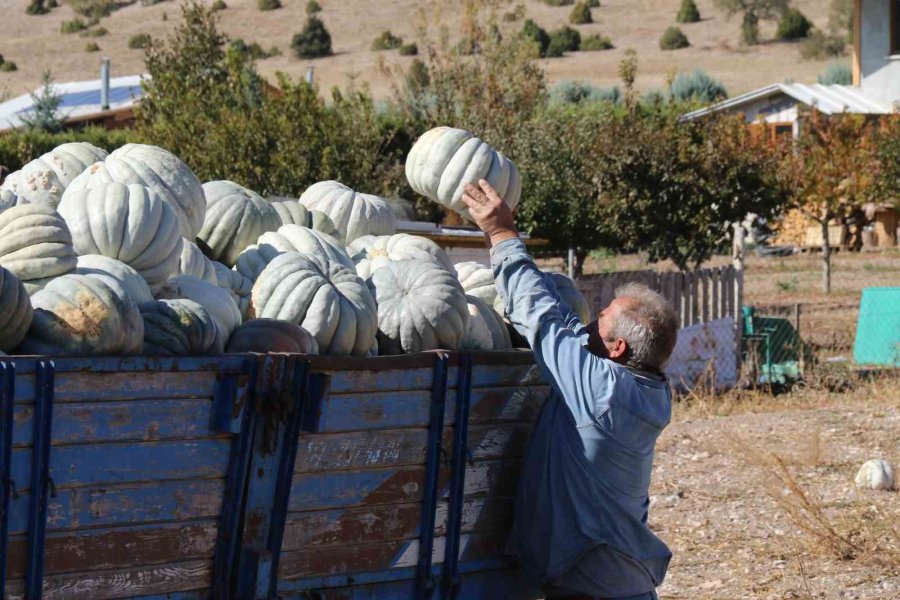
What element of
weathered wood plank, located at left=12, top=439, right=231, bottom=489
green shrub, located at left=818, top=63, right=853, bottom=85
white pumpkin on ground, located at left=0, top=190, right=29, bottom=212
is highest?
green shrub, located at left=818, top=63, right=853, bottom=85

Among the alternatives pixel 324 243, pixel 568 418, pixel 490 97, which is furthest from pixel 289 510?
pixel 490 97

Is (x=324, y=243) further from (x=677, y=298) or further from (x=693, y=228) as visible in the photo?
(x=693, y=228)

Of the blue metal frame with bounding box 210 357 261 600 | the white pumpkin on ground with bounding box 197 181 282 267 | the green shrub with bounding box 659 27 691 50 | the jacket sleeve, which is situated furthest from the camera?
the green shrub with bounding box 659 27 691 50

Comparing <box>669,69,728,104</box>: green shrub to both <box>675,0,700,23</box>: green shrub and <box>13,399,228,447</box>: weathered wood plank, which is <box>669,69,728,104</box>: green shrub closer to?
<box>675,0,700,23</box>: green shrub

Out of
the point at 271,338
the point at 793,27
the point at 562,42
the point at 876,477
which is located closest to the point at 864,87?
the point at 876,477

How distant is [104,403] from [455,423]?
1.28 meters

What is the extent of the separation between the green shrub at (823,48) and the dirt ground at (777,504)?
61.5 metres

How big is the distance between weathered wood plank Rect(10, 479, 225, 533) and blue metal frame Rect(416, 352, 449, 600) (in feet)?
2.55

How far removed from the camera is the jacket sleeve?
416cm

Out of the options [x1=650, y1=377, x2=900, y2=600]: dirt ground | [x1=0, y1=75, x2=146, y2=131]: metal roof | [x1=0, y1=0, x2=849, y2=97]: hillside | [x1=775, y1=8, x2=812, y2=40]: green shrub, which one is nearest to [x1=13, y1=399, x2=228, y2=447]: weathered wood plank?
[x1=650, y1=377, x2=900, y2=600]: dirt ground

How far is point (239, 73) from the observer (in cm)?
2012

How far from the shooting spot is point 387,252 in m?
5.43

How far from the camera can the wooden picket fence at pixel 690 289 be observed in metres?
12.9

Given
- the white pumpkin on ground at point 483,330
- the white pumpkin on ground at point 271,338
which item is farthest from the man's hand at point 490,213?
the white pumpkin on ground at point 271,338
